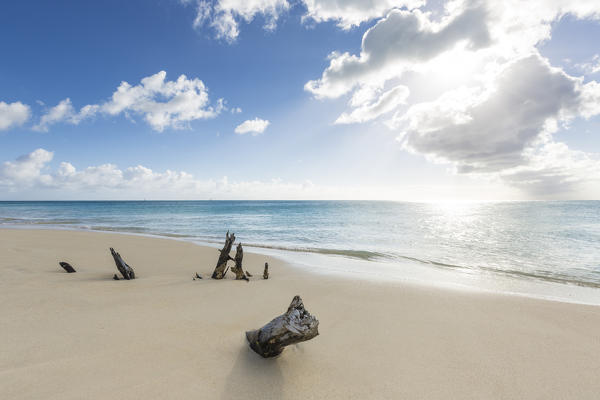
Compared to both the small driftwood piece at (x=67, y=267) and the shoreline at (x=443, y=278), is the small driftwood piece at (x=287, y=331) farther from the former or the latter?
the small driftwood piece at (x=67, y=267)

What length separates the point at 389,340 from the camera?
384cm

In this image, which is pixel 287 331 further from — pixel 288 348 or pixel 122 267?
pixel 122 267

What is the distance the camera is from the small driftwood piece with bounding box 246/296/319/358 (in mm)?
2773

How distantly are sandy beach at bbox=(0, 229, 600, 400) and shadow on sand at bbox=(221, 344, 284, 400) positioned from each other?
0.01 m

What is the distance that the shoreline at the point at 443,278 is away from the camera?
281 inches

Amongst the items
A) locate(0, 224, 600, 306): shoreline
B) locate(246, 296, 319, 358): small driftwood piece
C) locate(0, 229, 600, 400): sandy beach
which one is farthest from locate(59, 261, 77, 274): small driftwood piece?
locate(246, 296, 319, 358): small driftwood piece

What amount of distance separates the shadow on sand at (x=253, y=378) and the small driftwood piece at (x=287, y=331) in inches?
4.9

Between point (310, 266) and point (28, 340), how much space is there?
764 cm

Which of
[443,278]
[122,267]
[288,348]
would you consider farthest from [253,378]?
[443,278]

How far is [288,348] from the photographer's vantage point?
3359mm

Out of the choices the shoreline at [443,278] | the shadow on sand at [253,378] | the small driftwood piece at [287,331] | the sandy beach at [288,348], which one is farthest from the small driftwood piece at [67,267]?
the small driftwood piece at [287,331]

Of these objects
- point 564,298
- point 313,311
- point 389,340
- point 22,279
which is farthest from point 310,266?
point 22,279

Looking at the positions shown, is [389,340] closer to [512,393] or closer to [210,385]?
[512,393]

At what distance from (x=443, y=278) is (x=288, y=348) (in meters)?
7.36
